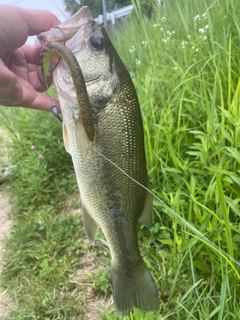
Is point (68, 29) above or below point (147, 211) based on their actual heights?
above

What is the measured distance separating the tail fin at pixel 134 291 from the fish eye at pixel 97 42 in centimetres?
90

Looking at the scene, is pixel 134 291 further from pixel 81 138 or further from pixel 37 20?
pixel 37 20

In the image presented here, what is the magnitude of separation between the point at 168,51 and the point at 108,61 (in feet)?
A: 5.31

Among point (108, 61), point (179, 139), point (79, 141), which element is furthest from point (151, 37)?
point (79, 141)

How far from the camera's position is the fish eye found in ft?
4.02

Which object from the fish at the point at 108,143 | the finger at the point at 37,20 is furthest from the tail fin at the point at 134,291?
the finger at the point at 37,20

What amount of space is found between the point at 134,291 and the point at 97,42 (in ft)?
3.32

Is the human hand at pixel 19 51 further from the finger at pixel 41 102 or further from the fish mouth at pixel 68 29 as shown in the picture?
the fish mouth at pixel 68 29

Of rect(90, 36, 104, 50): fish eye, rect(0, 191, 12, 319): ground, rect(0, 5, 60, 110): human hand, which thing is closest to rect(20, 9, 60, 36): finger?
rect(0, 5, 60, 110): human hand

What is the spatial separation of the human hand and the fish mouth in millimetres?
174

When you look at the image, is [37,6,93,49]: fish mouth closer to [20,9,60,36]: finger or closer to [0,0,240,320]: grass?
[20,9,60,36]: finger

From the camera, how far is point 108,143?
3.89ft

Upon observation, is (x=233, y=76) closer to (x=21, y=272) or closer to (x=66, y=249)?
(x=66, y=249)

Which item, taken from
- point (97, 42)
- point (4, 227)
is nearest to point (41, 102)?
point (97, 42)
